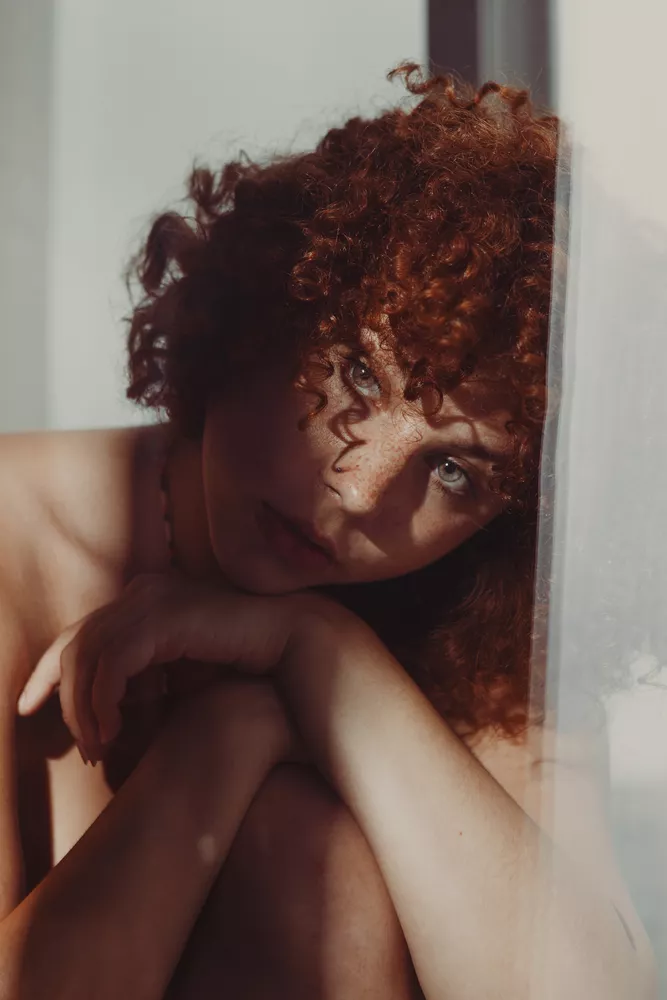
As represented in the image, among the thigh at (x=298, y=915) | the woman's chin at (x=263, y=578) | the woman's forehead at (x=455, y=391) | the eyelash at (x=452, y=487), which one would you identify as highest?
the woman's forehead at (x=455, y=391)

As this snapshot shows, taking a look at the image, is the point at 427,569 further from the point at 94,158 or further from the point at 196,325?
the point at 94,158

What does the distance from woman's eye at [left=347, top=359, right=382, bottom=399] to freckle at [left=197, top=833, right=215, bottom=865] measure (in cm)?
31

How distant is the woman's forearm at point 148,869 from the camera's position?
58cm

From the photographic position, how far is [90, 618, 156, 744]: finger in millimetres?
622

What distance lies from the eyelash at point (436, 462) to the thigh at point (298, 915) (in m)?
0.22

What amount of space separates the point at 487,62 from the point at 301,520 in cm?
37

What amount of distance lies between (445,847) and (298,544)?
23cm

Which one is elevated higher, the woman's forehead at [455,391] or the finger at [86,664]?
the woman's forehead at [455,391]

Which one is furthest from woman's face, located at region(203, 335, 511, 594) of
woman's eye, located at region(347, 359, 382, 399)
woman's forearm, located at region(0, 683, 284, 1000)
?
woman's forearm, located at region(0, 683, 284, 1000)

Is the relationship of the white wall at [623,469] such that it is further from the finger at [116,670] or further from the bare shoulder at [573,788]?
the finger at [116,670]

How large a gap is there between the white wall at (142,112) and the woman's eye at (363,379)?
155 millimetres

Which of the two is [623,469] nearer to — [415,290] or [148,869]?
[415,290]

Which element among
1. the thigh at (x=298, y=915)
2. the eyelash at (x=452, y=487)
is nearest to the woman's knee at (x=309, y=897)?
the thigh at (x=298, y=915)

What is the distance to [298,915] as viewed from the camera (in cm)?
62
